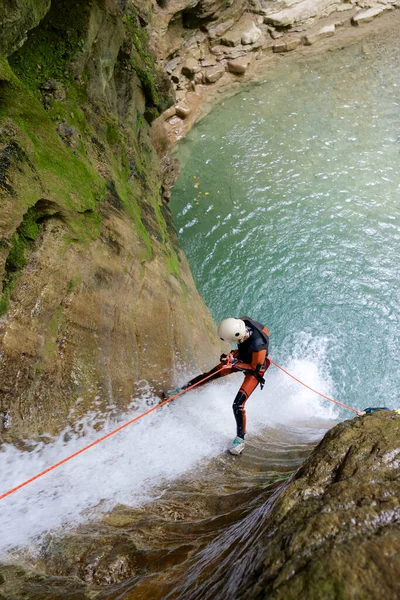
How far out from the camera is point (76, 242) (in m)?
5.33

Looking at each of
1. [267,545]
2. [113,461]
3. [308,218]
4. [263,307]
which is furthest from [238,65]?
[267,545]

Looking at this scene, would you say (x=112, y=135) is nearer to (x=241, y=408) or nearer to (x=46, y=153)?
(x=46, y=153)

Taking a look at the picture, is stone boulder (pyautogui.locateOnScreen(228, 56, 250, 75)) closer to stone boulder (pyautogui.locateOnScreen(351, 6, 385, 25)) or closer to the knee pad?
stone boulder (pyautogui.locateOnScreen(351, 6, 385, 25))

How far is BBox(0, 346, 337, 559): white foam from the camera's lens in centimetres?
368

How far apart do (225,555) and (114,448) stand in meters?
2.64

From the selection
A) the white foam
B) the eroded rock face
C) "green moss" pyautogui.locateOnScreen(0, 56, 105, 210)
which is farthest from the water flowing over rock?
"green moss" pyautogui.locateOnScreen(0, 56, 105, 210)

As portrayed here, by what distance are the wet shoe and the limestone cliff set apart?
1350mm

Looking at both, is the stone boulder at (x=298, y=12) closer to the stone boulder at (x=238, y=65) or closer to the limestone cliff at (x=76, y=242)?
the stone boulder at (x=238, y=65)

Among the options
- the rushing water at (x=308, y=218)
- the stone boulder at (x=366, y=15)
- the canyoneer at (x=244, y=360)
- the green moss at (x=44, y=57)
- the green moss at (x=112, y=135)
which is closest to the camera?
the canyoneer at (x=244, y=360)

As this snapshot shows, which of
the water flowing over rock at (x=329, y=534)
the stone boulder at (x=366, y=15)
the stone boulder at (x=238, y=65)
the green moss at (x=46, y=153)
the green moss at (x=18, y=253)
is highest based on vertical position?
the green moss at (x=46, y=153)

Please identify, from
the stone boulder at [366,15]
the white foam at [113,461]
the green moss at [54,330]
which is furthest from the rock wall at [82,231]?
the stone boulder at [366,15]

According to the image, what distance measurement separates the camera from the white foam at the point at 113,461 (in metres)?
3.68

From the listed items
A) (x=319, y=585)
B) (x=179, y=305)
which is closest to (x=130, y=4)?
(x=179, y=305)

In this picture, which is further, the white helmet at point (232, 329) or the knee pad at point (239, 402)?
the knee pad at point (239, 402)
